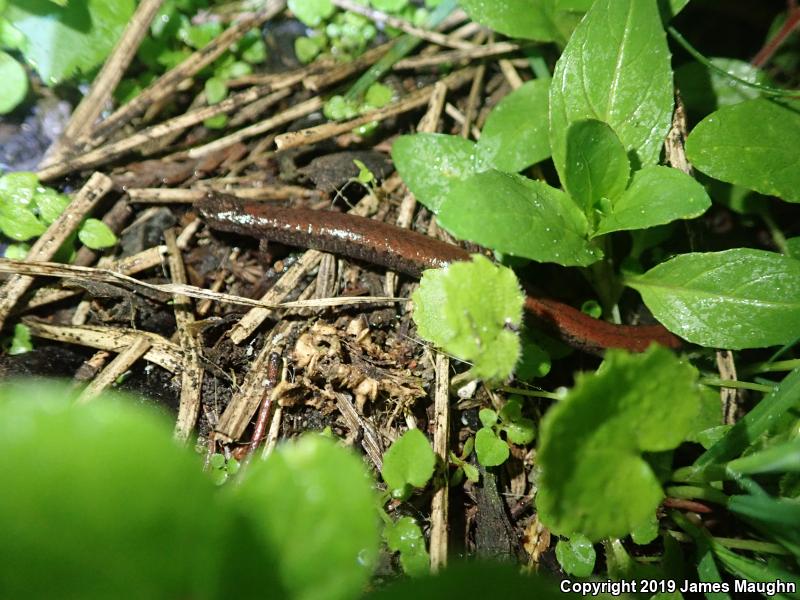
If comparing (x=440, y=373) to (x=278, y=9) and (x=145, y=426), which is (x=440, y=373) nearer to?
(x=145, y=426)

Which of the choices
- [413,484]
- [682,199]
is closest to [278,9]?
[682,199]

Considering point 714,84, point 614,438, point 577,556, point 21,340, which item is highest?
point 714,84

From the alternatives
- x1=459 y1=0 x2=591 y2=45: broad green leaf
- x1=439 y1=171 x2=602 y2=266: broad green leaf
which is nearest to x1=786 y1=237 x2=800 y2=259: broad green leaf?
x1=439 y1=171 x2=602 y2=266: broad green leaf

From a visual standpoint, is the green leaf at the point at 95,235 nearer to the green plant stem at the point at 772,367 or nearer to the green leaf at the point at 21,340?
the green leaf at the point at 21,340

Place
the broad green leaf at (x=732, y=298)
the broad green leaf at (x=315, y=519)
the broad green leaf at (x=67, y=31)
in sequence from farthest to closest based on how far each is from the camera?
the broad green leaf at (x=67, y=31)
the broad green leaf at (x=732, y=298)
the broad green leaf at (x=315, y=519)

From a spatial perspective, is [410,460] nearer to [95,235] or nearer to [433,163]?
[433,163]

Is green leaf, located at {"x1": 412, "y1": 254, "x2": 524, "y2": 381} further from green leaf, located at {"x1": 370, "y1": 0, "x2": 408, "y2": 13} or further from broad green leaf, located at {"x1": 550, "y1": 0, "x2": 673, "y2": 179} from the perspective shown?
green leaf, located at {"x1": 370, "y1": 0, "x2": 408, "y2": 13}

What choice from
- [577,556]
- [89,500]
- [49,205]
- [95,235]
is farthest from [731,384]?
[49,205]

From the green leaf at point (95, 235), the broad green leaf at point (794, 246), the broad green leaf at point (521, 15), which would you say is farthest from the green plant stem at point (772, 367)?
the green leaf at point (95, 235)
